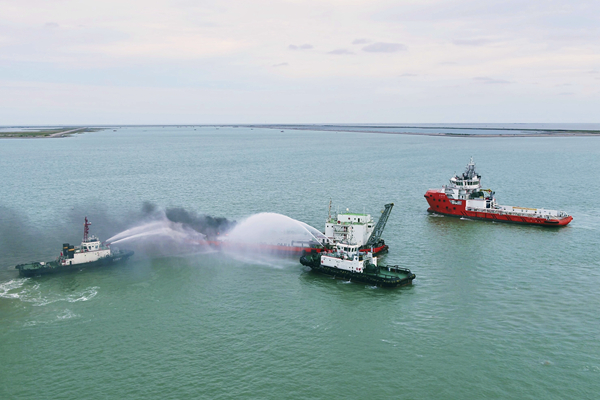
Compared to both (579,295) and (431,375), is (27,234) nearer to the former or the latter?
(431,375)

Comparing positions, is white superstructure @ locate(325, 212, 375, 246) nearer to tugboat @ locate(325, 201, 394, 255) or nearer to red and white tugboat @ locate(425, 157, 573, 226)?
tugboat @ locate(325, 201, 394, 255)

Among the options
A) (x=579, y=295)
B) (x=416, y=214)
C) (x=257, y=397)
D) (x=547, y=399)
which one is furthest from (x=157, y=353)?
(x=416, y=214)

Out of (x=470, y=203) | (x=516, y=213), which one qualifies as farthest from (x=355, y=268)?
(x=470, y=203)

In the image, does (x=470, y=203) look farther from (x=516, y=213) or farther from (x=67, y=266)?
(x=67, y=266)

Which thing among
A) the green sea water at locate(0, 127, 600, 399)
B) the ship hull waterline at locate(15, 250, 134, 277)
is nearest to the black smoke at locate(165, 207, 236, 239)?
the green sea water at locate(0, 127, 600, 399)

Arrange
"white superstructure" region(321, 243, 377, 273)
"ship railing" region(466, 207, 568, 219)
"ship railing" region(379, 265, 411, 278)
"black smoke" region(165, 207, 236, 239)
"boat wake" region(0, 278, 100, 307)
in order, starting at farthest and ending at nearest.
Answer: "ship railing" region(466, 207, 568, 219) → "black smoke" region(165, 207, 236, 239) → "white superstructure" region(321, 243, 377, 273) → "ship railing" region(379, 265, 411, 278) → "boat wake" region(0, 278, 100, 307)

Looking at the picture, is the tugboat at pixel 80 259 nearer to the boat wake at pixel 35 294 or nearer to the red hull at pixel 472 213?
the boat wake at pixel 35 294
